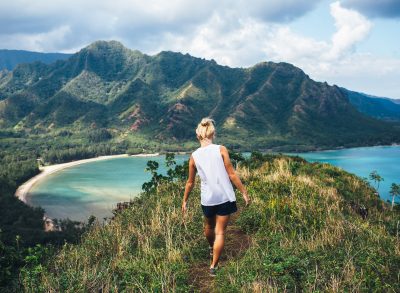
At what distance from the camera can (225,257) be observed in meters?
6.80

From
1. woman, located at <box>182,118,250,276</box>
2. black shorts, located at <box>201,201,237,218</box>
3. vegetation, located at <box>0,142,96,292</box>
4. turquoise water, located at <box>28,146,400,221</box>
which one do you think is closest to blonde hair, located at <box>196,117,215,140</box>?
woman, located at <box>182,118,250,276</box>

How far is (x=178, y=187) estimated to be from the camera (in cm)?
1302

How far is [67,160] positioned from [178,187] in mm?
167115

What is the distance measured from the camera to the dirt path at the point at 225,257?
5.67 metres

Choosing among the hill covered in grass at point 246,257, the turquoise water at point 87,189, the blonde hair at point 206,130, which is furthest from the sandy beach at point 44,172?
the blonde hair at point 206,130

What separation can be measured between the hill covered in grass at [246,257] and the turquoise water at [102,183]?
50.0 meters

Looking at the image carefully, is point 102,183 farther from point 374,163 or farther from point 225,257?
point 225,257

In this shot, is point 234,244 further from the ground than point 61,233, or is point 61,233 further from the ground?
point 234,244

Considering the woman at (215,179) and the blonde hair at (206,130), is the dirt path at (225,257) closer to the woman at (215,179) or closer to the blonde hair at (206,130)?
the woman at (215,179)

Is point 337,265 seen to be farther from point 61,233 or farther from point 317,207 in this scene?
point 61,233

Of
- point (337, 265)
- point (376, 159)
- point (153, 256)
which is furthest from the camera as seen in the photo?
point (376, 159)

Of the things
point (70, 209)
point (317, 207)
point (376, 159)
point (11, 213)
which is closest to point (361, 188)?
point (317, 207)

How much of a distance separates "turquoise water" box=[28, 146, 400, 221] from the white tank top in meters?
52.6

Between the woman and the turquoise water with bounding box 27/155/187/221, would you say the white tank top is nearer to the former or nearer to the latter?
the woman
